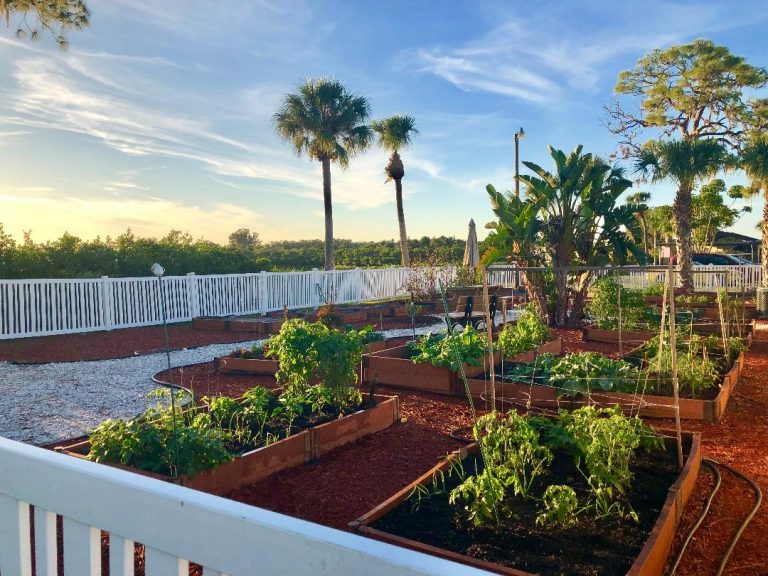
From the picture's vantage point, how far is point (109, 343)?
35.1 ft

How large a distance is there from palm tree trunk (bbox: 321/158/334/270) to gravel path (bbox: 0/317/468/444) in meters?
13.1

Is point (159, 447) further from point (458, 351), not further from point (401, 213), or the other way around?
point (401, 213)

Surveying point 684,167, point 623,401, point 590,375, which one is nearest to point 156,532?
point 623,401

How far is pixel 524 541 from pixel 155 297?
1183cm

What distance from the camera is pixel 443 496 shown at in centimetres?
328

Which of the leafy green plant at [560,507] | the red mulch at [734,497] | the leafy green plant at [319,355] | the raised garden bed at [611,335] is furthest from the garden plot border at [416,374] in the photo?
the raised garden bed at [611,335]

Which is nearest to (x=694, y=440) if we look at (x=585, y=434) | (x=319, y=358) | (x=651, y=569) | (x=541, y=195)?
(x=585, y=434)

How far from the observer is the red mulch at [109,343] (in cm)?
945

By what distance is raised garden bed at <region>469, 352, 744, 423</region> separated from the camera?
527 centimetres

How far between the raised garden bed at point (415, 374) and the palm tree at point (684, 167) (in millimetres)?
13874

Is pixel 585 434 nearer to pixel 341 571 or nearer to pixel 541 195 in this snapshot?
pixel 341 571

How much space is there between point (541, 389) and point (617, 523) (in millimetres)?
2822

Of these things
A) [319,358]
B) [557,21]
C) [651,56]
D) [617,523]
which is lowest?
[617,523]

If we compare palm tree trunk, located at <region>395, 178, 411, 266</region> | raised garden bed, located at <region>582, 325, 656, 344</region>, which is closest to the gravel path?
raised garden bed, located at <region>582, 325, 656, 344</region>
